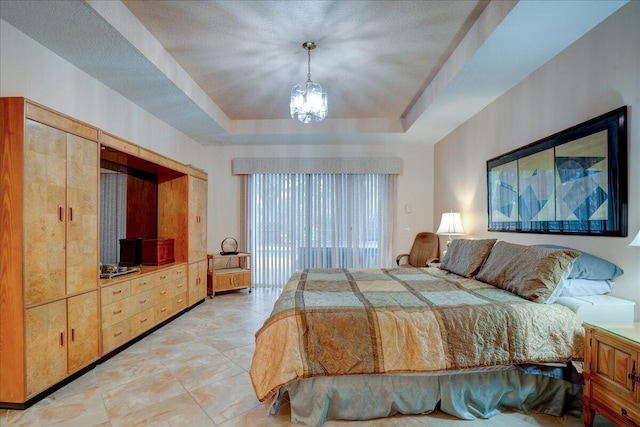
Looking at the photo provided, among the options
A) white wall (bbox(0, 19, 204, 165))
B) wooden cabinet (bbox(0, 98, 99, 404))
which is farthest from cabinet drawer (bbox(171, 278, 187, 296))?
white wall (bbox(0, 19, 204, 165))

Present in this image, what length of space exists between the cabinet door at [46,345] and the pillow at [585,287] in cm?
357

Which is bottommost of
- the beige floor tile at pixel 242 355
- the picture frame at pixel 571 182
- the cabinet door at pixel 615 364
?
the beige floor tile at pixel 242 355

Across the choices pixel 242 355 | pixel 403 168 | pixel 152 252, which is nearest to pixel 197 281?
pixel 152 252

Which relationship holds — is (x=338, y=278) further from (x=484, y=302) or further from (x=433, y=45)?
(x=433, y=45)

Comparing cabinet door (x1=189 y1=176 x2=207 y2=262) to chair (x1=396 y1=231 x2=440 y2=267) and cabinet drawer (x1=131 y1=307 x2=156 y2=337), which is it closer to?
cabinet drawer (x1=131 y1=307 x2=156 y2=337)

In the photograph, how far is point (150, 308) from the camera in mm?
3297

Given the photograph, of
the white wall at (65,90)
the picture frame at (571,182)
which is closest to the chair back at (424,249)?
the picture frame at (571,182)

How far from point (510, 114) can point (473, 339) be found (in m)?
2.41

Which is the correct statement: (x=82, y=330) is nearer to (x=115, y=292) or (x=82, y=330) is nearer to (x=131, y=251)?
(x=115, y=292)

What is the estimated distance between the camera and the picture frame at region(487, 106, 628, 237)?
6.41 feet

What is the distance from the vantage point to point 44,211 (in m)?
2.13

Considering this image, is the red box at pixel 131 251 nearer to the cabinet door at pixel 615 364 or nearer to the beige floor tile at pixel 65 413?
the beige floor tile at pixel 65 413

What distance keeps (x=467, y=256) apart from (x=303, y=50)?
2569mm

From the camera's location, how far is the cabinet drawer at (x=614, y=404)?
1430mm
